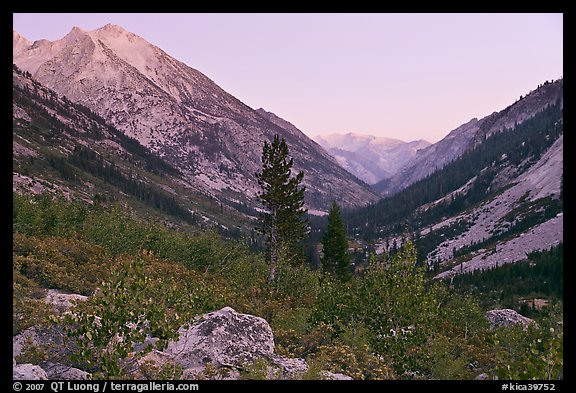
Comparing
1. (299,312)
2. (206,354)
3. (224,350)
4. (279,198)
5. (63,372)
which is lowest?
(63,372)

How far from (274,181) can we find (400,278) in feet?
124

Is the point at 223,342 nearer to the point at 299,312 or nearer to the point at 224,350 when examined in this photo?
the point at 224,350

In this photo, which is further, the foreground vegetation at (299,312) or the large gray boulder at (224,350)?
the large gray boulder at (224,350)

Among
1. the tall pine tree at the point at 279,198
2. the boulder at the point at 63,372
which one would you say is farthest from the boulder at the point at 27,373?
the tall pine tree at the point at 279,198

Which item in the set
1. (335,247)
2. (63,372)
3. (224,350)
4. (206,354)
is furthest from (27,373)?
(335,247)

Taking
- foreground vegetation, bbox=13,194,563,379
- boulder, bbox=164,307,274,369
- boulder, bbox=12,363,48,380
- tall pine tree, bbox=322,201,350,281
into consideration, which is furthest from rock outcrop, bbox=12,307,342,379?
tall pine tree, bbox=322,201,350,281

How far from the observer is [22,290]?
17.6m

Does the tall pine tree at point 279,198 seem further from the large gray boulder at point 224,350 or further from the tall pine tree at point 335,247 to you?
the large gray boulder at point 224,350

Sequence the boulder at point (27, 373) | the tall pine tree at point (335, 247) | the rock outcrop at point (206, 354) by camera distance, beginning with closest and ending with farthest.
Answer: the boulder at point (27, 373) < the rock outcrop at point (206, 354) < the tall pine tree at point (335, 247)

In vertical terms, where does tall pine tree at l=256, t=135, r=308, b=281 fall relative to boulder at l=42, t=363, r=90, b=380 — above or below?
above

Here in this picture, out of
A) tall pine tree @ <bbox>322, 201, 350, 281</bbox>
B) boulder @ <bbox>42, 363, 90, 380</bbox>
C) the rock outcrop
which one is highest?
tall pine tree @ <bbox>322, 201, 350, 281</bbox>

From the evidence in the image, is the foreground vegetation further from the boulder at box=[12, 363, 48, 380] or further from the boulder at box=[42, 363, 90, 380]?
the boulder at box=[12, 363, 48, 380]

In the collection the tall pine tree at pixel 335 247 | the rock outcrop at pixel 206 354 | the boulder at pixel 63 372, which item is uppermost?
the tall pine tree at pixel 335 247
